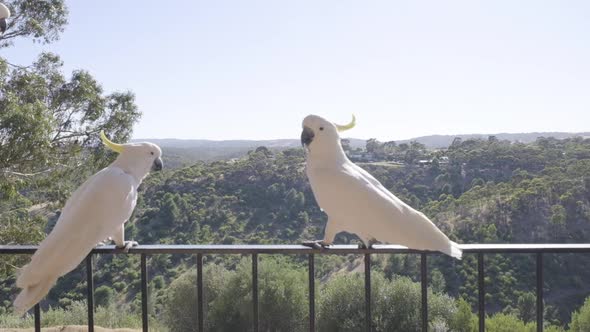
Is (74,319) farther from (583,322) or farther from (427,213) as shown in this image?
(427,213)

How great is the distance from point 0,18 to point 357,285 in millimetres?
11044

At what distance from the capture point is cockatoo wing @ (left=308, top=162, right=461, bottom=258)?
179cm

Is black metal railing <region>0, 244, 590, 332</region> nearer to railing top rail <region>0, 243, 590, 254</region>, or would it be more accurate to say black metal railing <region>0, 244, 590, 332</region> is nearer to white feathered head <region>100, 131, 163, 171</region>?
railing top rail <region>0, 243, 590, 254</region>

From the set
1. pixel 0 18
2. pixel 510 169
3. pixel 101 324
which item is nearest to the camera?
pixel 0 18

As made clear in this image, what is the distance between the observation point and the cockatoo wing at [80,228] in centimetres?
172

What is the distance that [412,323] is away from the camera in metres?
12.0

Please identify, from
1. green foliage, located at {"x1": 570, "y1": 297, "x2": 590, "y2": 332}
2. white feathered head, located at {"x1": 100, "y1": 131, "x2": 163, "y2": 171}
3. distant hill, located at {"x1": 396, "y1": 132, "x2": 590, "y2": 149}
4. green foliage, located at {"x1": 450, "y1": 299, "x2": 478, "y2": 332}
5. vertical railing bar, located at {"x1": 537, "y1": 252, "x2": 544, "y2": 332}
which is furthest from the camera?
distant hill, located at {"x1": 396, "y1": 132, "x2": 590, "y2": 149}

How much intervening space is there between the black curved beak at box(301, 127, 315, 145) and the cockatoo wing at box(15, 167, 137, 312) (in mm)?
782

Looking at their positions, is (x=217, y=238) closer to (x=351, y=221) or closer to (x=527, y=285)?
(x=527, y=285)

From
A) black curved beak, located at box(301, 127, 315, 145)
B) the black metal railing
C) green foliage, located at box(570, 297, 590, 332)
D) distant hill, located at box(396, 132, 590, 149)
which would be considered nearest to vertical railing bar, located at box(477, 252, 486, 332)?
the black metal railing

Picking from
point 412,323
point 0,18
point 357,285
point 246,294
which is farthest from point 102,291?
point 0,18

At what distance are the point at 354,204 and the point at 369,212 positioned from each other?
0.23 ft

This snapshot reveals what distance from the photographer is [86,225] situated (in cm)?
186

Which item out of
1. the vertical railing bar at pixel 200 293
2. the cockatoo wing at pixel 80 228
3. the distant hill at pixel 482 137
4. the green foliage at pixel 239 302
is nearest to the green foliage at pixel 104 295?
the green foliage at pixel 239 302
